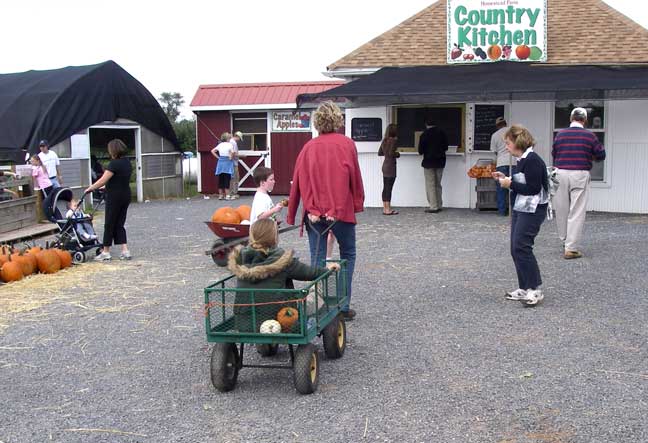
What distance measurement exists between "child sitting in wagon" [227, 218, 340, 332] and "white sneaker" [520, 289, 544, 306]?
283cm

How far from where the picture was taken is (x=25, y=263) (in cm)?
1035

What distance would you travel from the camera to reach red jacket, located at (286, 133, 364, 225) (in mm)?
6957

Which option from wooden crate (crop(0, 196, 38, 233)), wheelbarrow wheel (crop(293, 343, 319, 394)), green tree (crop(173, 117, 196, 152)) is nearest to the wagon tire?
wooden crate (crop(0, 196, 38, 233))

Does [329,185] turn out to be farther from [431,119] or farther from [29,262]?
[431,119]

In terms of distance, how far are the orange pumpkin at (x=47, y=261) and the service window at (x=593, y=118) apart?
10.6 meters

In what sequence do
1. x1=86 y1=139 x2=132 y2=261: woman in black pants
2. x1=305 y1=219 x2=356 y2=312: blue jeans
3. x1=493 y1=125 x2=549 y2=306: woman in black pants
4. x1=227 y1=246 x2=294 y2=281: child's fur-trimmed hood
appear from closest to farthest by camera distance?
x1=227 y1=246 x2=294 y2=281: child's fur-trimmed hood
x1=305 y1=219 x2=356 y2=312: blue jeans
x1=493 y1=125 x2=549 y2=306: woman in black pants
x1=86 y1=139 x2=132 y2=261: woman in black pants

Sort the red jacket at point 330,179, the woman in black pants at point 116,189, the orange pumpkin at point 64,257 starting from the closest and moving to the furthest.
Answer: the red jacket at point 330,179 < the orange pumpkin at point 64,257 < the woman in black pants at point 116,189

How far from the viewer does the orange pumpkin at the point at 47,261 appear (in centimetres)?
1052

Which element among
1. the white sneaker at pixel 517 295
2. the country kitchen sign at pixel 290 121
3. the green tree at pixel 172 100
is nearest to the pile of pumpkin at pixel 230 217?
the white sneaker at pixel 517 295

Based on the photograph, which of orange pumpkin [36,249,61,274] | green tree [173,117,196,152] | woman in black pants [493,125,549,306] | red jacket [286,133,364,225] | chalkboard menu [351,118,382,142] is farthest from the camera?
green tree [173,117,196,152]

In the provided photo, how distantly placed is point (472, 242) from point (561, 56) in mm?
6338

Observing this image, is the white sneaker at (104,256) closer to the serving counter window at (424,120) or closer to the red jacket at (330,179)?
the red jacket at (330,179)

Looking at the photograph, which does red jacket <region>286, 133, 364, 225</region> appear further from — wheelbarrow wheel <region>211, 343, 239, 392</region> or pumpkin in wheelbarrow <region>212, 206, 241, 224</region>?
pumpkin in wheelbarrow <region>212, 206, 241, 224</region>

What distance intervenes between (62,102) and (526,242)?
52.4ft
